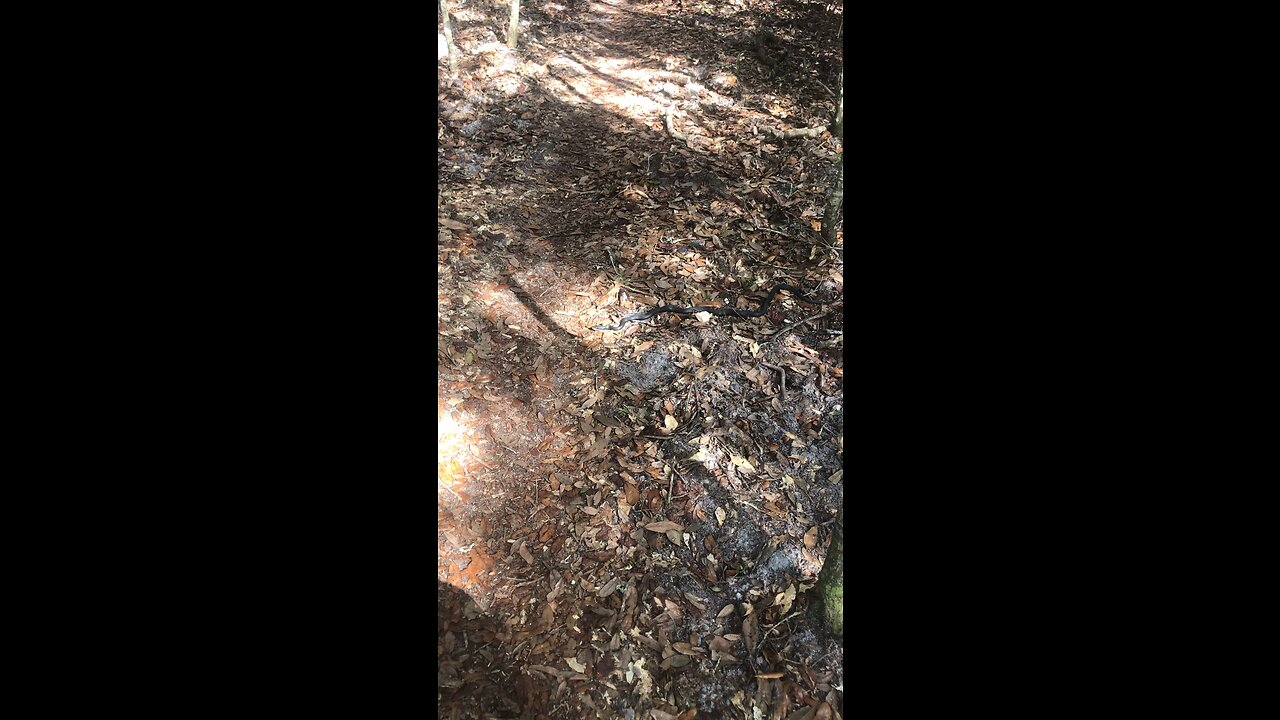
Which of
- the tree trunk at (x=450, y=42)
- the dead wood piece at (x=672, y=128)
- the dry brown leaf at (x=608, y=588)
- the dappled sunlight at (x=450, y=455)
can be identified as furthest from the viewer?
the tree trunk at (x=450, y=42)

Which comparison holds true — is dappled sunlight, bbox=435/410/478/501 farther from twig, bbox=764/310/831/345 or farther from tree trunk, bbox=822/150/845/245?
tree trunk, bbox=822/150/845/245

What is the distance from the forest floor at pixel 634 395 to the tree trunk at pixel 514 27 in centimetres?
17

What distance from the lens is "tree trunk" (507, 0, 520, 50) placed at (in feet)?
20.8

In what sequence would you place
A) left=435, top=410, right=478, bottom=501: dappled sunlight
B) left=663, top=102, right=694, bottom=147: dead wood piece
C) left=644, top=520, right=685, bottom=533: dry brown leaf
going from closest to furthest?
left=644, top=520, right=685, bottom=533: dry brown leaf < left=435, top=410, right=478, bottom=501: dappled sunlight < left=663, top=102, right=694, bottom=147: dead wood piece

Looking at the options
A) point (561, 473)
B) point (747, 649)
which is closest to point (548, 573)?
point (561, 473)

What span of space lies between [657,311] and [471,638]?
2227mm

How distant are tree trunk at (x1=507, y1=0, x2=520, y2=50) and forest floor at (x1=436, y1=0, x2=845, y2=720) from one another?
17 cm

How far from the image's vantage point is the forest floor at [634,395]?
328cm

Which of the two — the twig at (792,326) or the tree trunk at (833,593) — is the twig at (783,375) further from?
the tree trunk at (833,593)

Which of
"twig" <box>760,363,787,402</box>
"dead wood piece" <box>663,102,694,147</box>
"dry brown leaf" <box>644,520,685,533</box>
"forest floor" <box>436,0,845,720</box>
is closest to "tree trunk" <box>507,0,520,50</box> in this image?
"forest floor" <box>436,0,845,720</box>

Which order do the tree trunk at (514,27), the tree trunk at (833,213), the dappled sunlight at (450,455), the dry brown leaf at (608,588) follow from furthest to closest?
the tree trunk at (514,27) → the tree trunk at (833,213) → the dappled sunlight at (450,455) → the dry brown leaf at (608,588)

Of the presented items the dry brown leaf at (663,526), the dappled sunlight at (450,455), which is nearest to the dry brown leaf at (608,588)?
the dry brown leaf at (663,526)

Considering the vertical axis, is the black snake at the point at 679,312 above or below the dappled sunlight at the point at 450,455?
above

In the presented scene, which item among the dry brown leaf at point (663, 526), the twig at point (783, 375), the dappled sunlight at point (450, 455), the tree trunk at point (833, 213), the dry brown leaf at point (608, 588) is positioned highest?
the tree trunk at point (833, 213)
